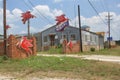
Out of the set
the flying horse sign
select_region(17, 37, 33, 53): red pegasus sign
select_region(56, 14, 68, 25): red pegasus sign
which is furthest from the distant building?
select_region(17, 37, 33, 53): red pegasus sign

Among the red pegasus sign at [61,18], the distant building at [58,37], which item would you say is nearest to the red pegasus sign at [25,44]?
the red pegasus sign at [61,18]

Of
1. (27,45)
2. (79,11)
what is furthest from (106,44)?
(27,45)

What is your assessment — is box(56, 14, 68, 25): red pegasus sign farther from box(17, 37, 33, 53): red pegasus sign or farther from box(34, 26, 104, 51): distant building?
box(17, 37, 33, 53): red pegasus sign

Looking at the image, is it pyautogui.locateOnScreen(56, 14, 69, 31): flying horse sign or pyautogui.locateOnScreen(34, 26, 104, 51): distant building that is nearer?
pyautogui.locateOnScreen(56, 14, 69, 31): flying horse sign

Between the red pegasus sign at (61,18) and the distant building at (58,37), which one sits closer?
the red pegasus sign at (61,18)

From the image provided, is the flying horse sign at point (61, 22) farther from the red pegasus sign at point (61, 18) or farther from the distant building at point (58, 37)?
the distant building at point (58, 37)

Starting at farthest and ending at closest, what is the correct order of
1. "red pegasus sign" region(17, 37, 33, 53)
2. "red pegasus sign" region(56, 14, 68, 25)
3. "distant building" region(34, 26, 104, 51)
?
"distant building" region(34, 26, 104, 51), "red pegasus sign" region(56, 14, 68, 25), "red pegasus sign" region(17, 37, 33, 53)

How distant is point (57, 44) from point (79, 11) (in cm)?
1087

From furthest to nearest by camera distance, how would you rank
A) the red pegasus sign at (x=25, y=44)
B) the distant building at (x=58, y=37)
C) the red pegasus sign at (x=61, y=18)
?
the distant building at (x=58, y=37)
the red pegasus sign at (x=61, y=18)
the red pegasus sign at (x=25, y=44)

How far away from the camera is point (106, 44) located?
94250 millimetres

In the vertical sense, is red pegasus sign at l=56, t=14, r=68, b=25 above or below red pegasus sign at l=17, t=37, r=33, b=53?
above

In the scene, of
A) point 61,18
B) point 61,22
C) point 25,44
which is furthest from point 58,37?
point 25,44

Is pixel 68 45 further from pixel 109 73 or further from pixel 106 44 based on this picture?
pixel 106 44

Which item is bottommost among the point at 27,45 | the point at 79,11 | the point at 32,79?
the point at 32,79
